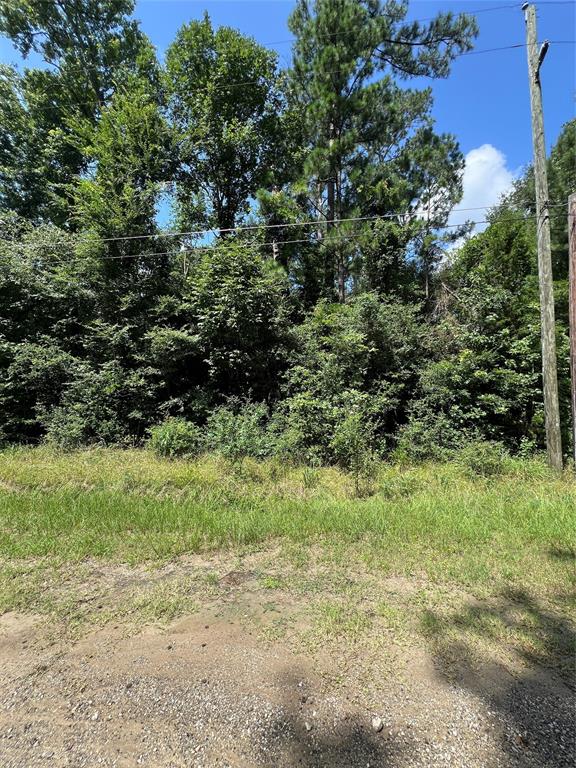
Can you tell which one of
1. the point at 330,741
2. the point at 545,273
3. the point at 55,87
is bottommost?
the point at 330,741

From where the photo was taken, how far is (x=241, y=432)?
8086mm

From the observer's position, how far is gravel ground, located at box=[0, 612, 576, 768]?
5.88 feet

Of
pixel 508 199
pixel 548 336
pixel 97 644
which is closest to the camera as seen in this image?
pixel 97 644

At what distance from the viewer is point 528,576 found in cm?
330

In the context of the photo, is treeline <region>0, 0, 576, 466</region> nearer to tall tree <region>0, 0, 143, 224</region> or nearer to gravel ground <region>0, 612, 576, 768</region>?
tall tree <region>0, 0, 143, 224</region>

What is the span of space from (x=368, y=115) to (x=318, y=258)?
174 inches

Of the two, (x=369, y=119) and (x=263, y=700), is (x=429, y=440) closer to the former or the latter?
(x=263, y=700)

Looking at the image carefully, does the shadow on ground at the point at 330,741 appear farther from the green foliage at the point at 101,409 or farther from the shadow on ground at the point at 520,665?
the green foliage at the point at 101,409

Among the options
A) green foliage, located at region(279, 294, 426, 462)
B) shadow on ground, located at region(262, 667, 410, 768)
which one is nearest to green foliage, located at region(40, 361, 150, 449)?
green foliage, located at region(279, 294, 426, 462)

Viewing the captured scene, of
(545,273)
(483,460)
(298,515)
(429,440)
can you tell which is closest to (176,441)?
(298,515)

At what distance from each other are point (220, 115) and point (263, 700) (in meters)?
17.2

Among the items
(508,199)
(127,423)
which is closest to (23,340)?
(127,423)

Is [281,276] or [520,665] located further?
[281,276]

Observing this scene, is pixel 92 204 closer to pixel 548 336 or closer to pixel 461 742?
pixel 548 336
